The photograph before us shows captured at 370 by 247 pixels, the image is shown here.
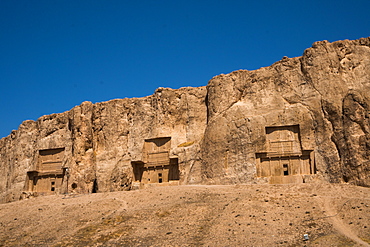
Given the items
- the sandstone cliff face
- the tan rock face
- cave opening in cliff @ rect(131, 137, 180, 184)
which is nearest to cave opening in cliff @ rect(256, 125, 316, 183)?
the tan rock face

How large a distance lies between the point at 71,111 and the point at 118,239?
21.2 m

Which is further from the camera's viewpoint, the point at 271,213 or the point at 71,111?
the point at 71,111

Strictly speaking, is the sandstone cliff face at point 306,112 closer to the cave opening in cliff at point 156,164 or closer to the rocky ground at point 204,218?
the rocky ground at point 204,218

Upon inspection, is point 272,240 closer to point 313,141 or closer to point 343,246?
point 343,246

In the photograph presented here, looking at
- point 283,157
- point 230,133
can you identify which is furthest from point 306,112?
point 230,133

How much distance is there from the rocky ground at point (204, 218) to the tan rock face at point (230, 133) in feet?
12.5

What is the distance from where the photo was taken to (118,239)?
20.0 metres

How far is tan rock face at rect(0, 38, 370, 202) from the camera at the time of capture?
27984 mm

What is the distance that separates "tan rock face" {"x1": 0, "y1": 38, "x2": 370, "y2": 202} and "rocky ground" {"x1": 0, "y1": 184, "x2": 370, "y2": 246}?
3.80 m

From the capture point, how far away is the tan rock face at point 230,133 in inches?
1102

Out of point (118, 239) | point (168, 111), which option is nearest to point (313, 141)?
point (168, 111)

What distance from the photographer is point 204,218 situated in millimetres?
21062

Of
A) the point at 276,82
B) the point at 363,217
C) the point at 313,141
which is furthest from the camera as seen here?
the point at 276,82

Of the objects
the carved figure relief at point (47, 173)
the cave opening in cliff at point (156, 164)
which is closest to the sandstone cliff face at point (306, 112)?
the cave opening in cliff at point (156, 164)
